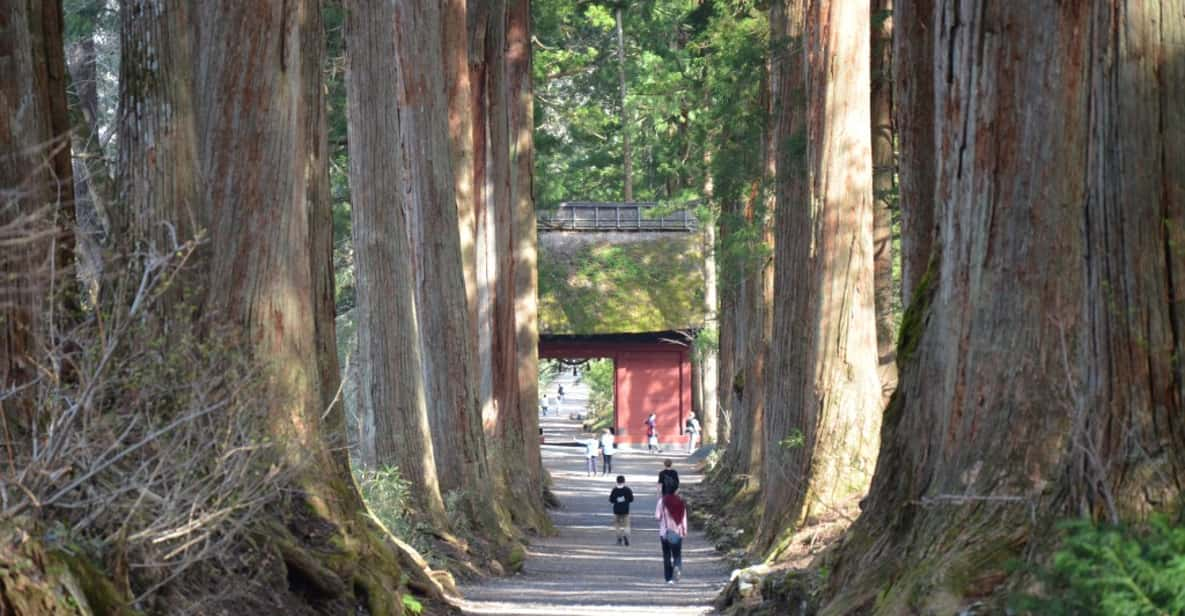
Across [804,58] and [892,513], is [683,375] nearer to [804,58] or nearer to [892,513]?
[804,58]

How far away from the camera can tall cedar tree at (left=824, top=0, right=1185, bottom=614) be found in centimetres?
758

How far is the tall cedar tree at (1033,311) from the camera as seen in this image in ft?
24.9

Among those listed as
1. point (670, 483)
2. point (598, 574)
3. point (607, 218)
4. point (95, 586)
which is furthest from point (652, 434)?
point (95, 586)

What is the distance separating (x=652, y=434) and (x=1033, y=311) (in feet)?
162

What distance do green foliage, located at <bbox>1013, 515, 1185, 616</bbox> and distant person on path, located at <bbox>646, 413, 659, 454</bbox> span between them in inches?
2033

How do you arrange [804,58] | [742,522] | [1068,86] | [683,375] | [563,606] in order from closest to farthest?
[1068,86]
[563,606]
[804,58]
[742,522]
[683,375]

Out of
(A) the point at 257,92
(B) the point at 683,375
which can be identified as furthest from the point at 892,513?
(B) the point at 683,375

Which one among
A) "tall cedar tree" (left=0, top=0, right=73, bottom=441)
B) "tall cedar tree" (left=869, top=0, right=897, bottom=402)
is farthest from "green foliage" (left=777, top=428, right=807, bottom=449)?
"tall cedar tree" (left=0, top=0, right=73, bottom=441)

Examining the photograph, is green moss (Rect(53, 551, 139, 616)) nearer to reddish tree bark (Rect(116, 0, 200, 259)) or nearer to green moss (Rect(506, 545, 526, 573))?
reddish tree bark (Rect(116, 0, 200, 259))

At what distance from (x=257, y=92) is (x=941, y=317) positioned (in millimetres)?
5162

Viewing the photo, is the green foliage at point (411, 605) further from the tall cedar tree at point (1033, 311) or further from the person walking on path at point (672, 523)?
the person walking on path at point (672, 523)

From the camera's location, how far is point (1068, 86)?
10.0 m

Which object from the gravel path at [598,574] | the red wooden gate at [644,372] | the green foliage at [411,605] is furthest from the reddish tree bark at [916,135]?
the red wooden gate at [644,372]

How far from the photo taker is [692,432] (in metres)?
58.4
